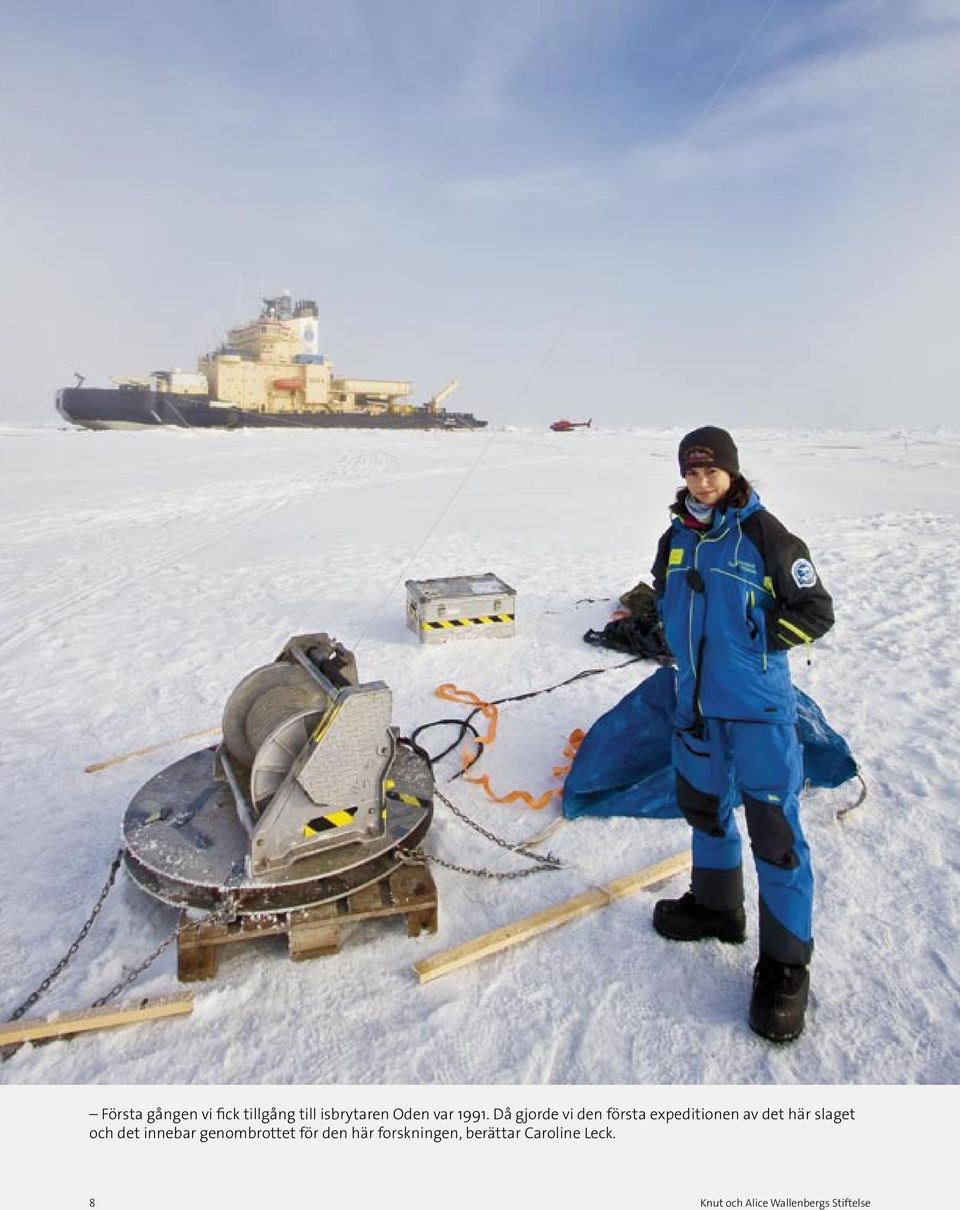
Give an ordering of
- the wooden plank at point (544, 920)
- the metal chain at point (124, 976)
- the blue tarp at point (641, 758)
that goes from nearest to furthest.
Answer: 1. the metal chain at point (124, 976)
2. the wooden plank at point (544, 920)
3. the blue tarp at point (641, 758)

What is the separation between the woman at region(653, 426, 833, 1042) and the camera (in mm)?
2027

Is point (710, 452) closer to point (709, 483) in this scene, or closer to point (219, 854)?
point (709, 483)

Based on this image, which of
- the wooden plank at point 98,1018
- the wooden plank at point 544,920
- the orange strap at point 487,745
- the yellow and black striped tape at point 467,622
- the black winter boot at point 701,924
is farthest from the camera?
the yellow and black striped tape at point 467,622

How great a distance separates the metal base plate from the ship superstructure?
42.1 metres

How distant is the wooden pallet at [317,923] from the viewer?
2154 mm

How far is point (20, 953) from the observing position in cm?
234

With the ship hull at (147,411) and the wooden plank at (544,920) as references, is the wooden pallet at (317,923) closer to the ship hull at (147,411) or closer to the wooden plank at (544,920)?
the wooden plank at (544,920)

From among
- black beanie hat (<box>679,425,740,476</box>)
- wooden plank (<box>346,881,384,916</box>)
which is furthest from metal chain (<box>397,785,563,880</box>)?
black beanie hat (<box>679,425,740,476</box>)

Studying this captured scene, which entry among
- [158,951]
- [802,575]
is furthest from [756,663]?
[158,951]

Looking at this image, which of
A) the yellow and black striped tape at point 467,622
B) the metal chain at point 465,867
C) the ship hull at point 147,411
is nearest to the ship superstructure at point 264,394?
the ship hull at point 147,411

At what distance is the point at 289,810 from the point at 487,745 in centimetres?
177

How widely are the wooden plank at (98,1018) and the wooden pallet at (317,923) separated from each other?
4.3 inches
